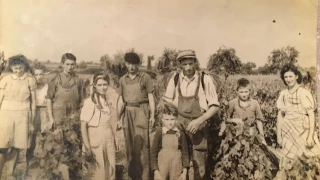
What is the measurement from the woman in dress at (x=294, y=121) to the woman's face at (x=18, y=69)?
676 millimetres

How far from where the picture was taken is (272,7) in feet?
3.22

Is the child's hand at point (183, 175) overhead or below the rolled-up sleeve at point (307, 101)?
below

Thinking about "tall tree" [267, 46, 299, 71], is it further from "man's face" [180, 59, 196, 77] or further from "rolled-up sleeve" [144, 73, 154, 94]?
"rolled-up sleeve" [144, 73, 154, 94]

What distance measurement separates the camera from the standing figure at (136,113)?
94cm

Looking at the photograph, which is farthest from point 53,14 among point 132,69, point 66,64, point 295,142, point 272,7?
point 295,142

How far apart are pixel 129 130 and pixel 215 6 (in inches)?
15.6

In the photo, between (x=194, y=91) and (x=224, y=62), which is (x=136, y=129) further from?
(x=224, y=62)

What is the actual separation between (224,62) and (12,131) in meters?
0.57

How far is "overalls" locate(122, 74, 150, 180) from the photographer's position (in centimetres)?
94

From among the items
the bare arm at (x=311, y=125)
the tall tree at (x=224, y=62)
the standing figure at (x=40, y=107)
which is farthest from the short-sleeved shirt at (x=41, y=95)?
the bare arm at (x=311, y=125)

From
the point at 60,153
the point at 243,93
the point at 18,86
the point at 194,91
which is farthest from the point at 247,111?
the point at 18,86

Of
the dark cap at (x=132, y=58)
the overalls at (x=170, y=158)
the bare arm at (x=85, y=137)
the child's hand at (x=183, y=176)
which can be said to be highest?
the dark cap at (x=132, y=58)

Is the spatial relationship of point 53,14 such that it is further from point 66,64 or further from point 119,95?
point 119,95

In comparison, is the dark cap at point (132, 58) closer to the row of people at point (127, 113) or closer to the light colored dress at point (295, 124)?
the row of people at point (127, 113)
